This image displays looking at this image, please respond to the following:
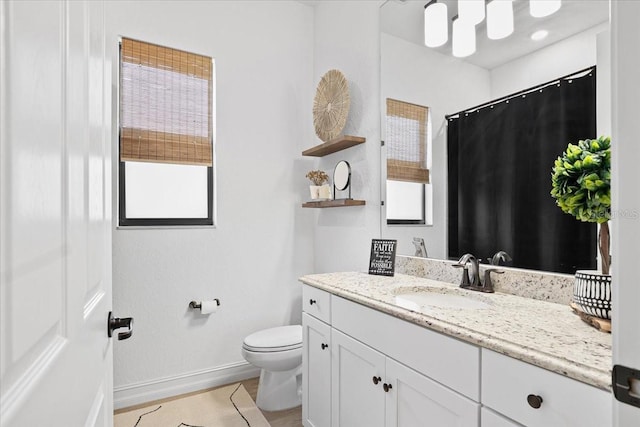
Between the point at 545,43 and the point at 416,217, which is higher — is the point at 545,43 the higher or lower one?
the higher one

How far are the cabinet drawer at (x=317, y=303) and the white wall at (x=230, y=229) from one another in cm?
86

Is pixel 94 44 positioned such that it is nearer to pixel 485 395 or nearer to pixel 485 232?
pixel 485 395

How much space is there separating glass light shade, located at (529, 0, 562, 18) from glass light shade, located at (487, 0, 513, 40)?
0.09 metres

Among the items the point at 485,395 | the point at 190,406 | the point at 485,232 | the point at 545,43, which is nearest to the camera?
the point at 485,395

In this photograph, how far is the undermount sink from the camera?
1420 mm

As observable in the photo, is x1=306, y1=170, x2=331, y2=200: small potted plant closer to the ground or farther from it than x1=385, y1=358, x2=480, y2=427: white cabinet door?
farther from it

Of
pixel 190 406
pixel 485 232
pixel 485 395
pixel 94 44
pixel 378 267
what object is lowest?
pixel 190 406

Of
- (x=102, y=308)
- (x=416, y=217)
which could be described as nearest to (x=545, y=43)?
(x=416, y=217)

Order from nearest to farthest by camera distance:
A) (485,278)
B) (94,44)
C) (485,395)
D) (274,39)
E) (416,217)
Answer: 1. (94,44)
2. (485,395)
3. (485,278)
4. (416,217)
5. (274,39)

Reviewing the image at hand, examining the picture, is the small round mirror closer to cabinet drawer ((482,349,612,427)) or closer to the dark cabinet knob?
cabinet drawer ((482,349,612,427))

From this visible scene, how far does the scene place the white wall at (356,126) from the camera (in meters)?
2.20

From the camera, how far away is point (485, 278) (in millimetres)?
1491

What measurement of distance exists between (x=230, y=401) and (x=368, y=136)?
200cm

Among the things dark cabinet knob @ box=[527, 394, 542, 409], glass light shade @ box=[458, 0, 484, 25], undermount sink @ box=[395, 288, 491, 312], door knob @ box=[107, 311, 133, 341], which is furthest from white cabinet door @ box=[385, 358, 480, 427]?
glass light shade @ box=[458, 0, 484, 25]
